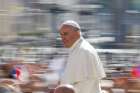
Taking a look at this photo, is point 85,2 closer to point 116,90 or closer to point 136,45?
point 136,45

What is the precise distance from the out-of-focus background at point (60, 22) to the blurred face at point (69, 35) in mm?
5053

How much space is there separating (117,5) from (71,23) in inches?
249

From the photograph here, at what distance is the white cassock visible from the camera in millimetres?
5445

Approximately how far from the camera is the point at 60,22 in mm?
11750

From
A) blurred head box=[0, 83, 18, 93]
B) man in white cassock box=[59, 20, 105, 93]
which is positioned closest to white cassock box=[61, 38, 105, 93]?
man in white cassock box=[59, 20, 105, 93]

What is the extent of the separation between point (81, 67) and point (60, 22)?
632 cm

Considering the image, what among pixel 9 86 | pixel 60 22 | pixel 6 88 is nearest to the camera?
pixel 6 88

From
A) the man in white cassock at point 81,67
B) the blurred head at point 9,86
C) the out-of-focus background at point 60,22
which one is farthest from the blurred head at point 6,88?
the out-of-focus background at point 60,22

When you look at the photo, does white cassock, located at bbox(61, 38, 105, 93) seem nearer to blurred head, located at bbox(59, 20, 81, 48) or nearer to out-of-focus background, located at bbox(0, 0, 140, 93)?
blurred head, located at bbox(59, 20, 81, 48)

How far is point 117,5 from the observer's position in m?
11.8

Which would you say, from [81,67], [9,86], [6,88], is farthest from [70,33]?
[9,86]

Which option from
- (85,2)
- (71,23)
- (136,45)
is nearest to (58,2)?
(85,2)

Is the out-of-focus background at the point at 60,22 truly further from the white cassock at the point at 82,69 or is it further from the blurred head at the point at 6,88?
the white cassock at the point at 82,69

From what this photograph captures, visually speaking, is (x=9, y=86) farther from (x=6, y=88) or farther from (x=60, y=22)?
(x=60, y=22)
